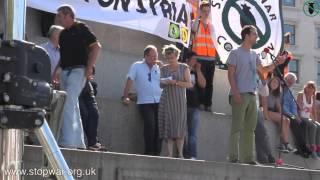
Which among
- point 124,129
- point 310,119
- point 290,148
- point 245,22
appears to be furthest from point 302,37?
point 124,129

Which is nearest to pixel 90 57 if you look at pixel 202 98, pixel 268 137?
pixel 202 98

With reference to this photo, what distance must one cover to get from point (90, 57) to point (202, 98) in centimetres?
330

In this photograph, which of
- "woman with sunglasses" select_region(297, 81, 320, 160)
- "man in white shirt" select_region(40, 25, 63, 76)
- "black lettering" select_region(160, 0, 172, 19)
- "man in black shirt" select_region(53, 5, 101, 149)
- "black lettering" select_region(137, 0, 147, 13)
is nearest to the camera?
"man in black shirt" select_region(53, 5, 101, 149)

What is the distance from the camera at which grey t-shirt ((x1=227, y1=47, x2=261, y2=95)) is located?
9.68m

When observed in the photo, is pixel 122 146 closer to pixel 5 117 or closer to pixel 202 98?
pixel 202 98

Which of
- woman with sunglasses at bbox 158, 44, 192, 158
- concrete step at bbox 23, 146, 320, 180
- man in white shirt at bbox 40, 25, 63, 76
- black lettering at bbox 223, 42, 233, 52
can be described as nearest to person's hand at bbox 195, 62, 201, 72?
woman with sunglasses at bbox 158, 44, 192, 158

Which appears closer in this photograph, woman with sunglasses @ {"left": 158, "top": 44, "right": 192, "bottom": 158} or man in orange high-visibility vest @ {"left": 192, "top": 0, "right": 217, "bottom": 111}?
woman with sunglasses @ {"left": 158, "top": 44, "right": 192, "bottom": 158}

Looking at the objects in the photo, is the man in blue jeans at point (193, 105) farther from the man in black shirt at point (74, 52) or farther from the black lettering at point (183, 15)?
the man in black shirt at point (74, 52)

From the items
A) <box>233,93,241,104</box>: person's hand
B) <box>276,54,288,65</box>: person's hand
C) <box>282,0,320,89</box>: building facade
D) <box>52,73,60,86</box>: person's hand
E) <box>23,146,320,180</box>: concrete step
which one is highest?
<box>282,0,320,89</box>: building facade

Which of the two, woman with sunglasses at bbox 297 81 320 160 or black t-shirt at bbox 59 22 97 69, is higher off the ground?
black t-shirt at bbox 59 22 97 69

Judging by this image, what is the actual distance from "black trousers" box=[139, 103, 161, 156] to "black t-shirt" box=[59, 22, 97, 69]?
165cm

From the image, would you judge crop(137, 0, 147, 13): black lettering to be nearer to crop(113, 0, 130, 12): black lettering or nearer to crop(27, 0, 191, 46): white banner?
crop(27, 0, 191, 46): white banner

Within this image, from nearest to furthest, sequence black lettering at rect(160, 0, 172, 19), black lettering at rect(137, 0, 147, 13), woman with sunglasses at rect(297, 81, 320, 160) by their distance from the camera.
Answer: black lettering at rect(137, 0, 147, 13) → black lettering at rect(160, 0, 172, 19) → woman with sunglasses at rect(297, 81, 320, 160)

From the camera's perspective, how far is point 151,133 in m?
9.47
